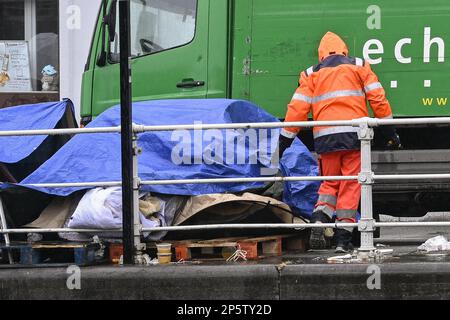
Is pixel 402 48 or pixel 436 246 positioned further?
pixel 402 48

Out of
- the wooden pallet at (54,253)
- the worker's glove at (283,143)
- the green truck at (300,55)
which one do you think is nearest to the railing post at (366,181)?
the worker's glove at (283,143)

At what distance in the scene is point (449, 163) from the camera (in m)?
7.91

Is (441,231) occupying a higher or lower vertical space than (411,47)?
lower

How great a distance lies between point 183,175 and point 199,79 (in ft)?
6.86

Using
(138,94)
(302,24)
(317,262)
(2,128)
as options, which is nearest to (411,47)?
(302,24)

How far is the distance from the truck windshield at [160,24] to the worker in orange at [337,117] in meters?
1.94

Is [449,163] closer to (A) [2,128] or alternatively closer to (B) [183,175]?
(B) [183,175]

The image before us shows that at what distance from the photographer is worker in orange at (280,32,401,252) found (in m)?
6.25

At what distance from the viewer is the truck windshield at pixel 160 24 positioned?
8109 millimetres

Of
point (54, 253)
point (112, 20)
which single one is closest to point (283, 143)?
point (54, 253)

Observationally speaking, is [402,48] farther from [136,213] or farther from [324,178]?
[136,213]

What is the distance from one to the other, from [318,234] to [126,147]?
64.1 inches

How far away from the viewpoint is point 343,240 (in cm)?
621

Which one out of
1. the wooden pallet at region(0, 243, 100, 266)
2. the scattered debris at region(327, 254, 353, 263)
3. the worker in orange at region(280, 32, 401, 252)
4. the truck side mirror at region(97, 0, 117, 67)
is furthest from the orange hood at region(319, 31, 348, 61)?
the wooden pallet at region(0, 243, 100, 266)
